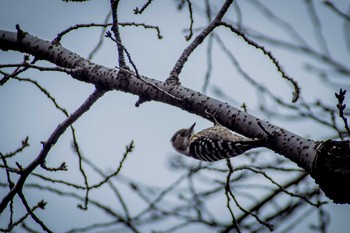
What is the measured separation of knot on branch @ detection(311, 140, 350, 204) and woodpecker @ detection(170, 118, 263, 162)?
5.32 feet

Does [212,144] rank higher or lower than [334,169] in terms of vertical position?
higher

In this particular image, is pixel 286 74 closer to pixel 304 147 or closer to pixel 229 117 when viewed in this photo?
pixel 229 117

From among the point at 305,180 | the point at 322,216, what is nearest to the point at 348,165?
the point at 322,216

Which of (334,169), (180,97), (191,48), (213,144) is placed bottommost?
(334,169)

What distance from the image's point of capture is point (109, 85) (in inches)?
133

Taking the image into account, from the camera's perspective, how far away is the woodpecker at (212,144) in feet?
14.7

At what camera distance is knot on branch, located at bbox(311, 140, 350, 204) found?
226cm

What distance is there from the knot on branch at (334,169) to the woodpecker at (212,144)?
162 centimetres

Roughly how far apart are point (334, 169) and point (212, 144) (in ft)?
9.88

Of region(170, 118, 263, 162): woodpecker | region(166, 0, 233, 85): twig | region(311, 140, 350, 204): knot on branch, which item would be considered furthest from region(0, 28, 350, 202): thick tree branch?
region(170, 118, 263, 162): woodpecker

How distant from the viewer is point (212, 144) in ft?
17.3

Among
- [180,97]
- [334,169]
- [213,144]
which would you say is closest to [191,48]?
[180,97]

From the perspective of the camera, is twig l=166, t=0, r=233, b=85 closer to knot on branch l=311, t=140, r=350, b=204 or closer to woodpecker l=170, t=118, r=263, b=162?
woodpecker l=170, t=118, r=263, b=162

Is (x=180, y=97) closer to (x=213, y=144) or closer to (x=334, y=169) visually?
(x=334, y=169)
